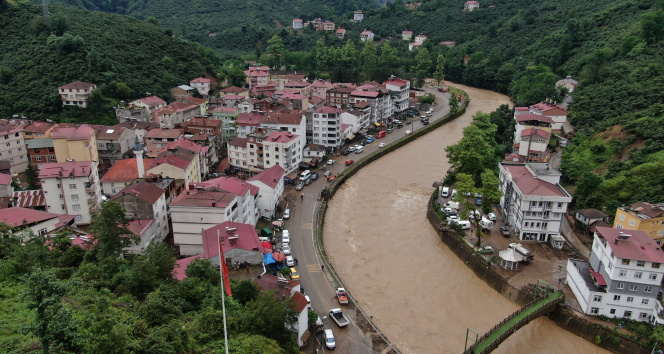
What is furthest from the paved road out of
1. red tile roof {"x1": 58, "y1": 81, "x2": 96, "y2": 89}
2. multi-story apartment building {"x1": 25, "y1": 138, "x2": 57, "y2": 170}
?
red tile roof {"x1": 58, "y1": 81, "x2": 96, "y2": 89}

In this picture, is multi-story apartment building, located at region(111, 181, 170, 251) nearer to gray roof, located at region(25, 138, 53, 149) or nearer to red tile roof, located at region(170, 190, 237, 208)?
red tile roof, located at region(170, 190, 237, 208)

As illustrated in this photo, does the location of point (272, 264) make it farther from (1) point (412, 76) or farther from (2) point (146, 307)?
(1) point (412, 76)

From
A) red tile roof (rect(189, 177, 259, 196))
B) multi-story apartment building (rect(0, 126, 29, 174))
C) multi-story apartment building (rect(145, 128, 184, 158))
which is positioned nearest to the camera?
red tile roof (rect(189, 177, 259, 196))

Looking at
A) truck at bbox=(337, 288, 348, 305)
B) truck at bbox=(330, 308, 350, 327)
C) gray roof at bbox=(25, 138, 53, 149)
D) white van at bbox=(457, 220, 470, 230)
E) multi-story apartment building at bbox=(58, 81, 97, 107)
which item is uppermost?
multi-story apartment building at bbox=(58, 81, 97, 107)

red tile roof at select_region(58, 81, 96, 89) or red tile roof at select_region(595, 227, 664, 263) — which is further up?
red tile roof at select_region(58, 81, 96, 89)

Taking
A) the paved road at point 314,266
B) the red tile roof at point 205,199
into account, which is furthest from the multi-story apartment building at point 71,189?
the paved road at point 314,266

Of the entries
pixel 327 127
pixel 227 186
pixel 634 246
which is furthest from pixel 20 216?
pixel 634 246

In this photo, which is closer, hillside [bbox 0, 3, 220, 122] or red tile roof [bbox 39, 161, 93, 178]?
red tile roof [bbox 39, 161, 93, 178]

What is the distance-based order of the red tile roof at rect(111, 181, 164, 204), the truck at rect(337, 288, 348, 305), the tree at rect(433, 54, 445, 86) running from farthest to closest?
the tree at rect(433, 54, 445, 86)
the red tile roof at rect(111, 181, 164, 204)
the truck at rect(337, 288, 348, 305)
